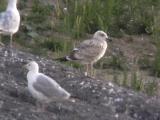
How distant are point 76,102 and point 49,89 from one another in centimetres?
67

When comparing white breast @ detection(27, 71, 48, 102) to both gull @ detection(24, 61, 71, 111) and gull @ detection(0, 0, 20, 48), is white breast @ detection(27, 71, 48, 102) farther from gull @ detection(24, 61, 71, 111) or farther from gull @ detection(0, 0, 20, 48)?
gull @ detection(0, 0, 20, 48)

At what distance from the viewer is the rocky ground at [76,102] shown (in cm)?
852

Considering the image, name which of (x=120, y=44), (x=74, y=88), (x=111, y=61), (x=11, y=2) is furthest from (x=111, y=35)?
(x=74, y=88)

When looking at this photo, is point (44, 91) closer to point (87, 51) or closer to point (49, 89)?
point (49, 89)

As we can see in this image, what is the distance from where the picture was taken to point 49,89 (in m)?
8.46

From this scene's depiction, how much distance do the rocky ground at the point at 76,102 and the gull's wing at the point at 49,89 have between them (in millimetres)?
225

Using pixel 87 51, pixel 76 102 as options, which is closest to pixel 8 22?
pixel 87 51

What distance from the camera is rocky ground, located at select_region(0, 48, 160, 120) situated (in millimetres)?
8523

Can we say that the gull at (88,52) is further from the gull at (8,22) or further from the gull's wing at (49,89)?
the gull's wing at (49,89)

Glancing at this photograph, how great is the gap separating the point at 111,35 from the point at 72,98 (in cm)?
496

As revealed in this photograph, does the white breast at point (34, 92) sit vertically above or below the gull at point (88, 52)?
above

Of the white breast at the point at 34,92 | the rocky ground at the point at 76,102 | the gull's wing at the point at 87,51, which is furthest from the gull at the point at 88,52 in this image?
the white breast at the point at 34,92

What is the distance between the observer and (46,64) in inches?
412

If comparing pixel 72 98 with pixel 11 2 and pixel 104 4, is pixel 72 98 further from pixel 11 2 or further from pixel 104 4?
pixel 104 4
